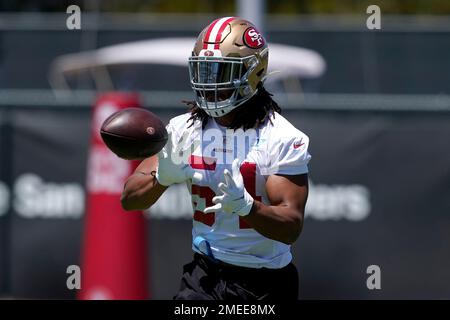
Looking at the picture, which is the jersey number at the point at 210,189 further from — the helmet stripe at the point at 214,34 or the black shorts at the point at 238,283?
the helmet stripe at the point at 214,34

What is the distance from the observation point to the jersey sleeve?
13.3 feet

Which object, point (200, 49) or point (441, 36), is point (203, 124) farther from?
point (441, 36)

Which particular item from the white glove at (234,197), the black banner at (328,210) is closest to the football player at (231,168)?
the white glove at (234,197)

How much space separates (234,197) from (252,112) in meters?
0.62

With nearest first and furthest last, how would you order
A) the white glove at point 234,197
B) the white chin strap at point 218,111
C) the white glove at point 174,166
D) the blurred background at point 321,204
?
the white glove at point 234,197 → the white glove at point 174,166 → the white chin strap at point 218,111 → the blurred background at point 321,204

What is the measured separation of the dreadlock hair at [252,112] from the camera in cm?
422

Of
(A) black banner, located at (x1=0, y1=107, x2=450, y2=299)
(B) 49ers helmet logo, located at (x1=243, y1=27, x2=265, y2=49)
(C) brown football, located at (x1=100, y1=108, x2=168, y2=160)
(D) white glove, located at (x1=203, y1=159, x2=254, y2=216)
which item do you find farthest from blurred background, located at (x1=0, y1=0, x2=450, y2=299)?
(D) white glove, located at (x1=203, y1=159, x2=254, y2=216)

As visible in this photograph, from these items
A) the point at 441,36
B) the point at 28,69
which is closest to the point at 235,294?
the point at 441,36

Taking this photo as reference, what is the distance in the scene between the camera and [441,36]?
12.6m

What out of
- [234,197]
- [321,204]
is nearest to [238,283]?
[234,197]

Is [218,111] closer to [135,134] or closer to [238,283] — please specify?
[135,134]

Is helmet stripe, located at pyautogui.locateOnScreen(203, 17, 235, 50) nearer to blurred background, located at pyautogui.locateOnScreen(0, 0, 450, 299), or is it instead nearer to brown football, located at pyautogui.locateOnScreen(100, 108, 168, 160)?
brown football, located at pyautogui.locateOnScreen(100, 108, 168, 160)

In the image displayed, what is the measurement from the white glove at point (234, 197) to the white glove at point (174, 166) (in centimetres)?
27

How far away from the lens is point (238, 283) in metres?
4.16
